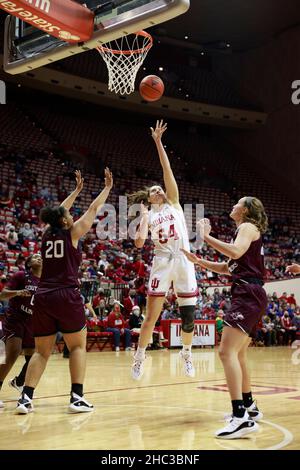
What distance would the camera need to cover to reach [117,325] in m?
16.0

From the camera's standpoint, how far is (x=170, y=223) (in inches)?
271

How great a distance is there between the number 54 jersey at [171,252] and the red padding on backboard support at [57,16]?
89.9 inches

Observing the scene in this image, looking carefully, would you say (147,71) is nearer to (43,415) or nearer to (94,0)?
(94,0)

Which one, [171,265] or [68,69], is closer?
[171,265]

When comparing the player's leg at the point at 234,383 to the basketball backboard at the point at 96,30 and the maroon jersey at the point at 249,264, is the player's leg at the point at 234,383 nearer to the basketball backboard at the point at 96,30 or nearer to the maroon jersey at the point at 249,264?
the maroon jersey at the point at 249,264

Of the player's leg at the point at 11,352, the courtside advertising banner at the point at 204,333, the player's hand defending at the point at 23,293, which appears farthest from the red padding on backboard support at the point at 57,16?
the courtside advertising banner at the point at 204,333

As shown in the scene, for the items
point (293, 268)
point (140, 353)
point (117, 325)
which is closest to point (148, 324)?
point (140, 353)

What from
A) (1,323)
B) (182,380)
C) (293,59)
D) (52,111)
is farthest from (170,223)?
(293,59)

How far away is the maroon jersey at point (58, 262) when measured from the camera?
5836 millimetres

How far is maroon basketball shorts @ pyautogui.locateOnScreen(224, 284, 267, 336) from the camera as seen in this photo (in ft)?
16.2

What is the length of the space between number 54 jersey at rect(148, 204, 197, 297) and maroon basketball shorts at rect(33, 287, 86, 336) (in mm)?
1195

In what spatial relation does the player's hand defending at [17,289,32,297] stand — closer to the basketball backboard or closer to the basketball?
the basketball backboard
